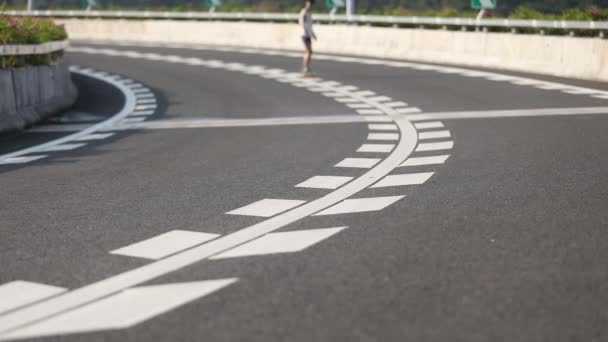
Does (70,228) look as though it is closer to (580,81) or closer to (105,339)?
(105,339)

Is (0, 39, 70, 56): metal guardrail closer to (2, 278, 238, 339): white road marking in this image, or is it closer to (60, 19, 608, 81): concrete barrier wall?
(2, 278, 238, 339): white road marking

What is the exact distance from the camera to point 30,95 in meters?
16.9

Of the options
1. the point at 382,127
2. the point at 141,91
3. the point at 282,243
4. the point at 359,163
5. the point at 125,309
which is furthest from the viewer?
the point at 141,91

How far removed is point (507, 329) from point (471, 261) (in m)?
1.43

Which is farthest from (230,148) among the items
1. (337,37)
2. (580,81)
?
(337,37)

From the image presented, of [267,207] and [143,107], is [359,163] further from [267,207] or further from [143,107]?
[143,107]

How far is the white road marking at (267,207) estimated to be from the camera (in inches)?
326

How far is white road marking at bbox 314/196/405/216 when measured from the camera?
8289mm

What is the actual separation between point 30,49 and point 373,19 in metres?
24.0

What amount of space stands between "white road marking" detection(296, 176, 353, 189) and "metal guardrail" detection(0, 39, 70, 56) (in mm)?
7504

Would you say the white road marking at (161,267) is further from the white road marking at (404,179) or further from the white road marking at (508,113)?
the white road marking at (508,113)

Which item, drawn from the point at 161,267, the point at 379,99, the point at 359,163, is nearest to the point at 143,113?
the point at 379,99

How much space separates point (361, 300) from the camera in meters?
5.48

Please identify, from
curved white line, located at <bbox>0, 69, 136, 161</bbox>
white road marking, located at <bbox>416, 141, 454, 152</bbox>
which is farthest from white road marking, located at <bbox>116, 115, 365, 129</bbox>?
white road marking, located at <bbox>416, 141, 454, 152</bbox>
